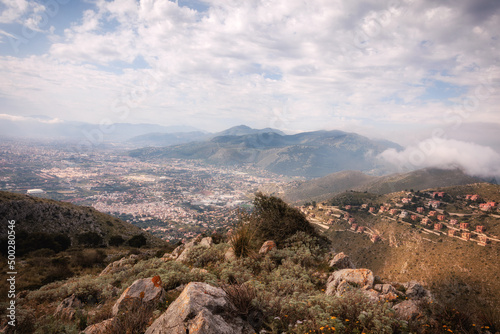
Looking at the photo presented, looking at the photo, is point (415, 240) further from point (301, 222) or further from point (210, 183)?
point (210, 183)

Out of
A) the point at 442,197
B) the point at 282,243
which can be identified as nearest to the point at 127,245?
the point at 282,243

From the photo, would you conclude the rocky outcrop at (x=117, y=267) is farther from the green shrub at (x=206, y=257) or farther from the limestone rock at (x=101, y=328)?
the limestone rock at (x=101, y=328)

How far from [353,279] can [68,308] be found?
8.21 m

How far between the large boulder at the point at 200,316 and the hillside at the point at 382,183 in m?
97.4

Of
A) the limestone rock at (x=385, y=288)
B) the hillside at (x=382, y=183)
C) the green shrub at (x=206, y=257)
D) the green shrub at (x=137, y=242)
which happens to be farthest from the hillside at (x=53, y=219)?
the hillside at (x=382, y=183)

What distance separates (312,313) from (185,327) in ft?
7.95

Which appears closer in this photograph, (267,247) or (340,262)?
(340,262)

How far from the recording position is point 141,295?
195 inches

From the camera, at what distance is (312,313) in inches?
161

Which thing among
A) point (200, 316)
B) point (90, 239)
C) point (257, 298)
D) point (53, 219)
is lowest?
point (90, 239)

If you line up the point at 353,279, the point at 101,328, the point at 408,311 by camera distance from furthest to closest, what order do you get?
the point at 353,279 → the point at 408,311 → the point at 101,328

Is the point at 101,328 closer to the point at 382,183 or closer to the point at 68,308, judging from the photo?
the point at 68,308

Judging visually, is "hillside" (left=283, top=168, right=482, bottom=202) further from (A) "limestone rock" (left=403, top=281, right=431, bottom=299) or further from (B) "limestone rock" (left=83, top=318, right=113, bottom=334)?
(B) "limestone rock" (left=83, top=318, right=113, bottom=334)

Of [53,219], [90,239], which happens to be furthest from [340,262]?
[53,219]
